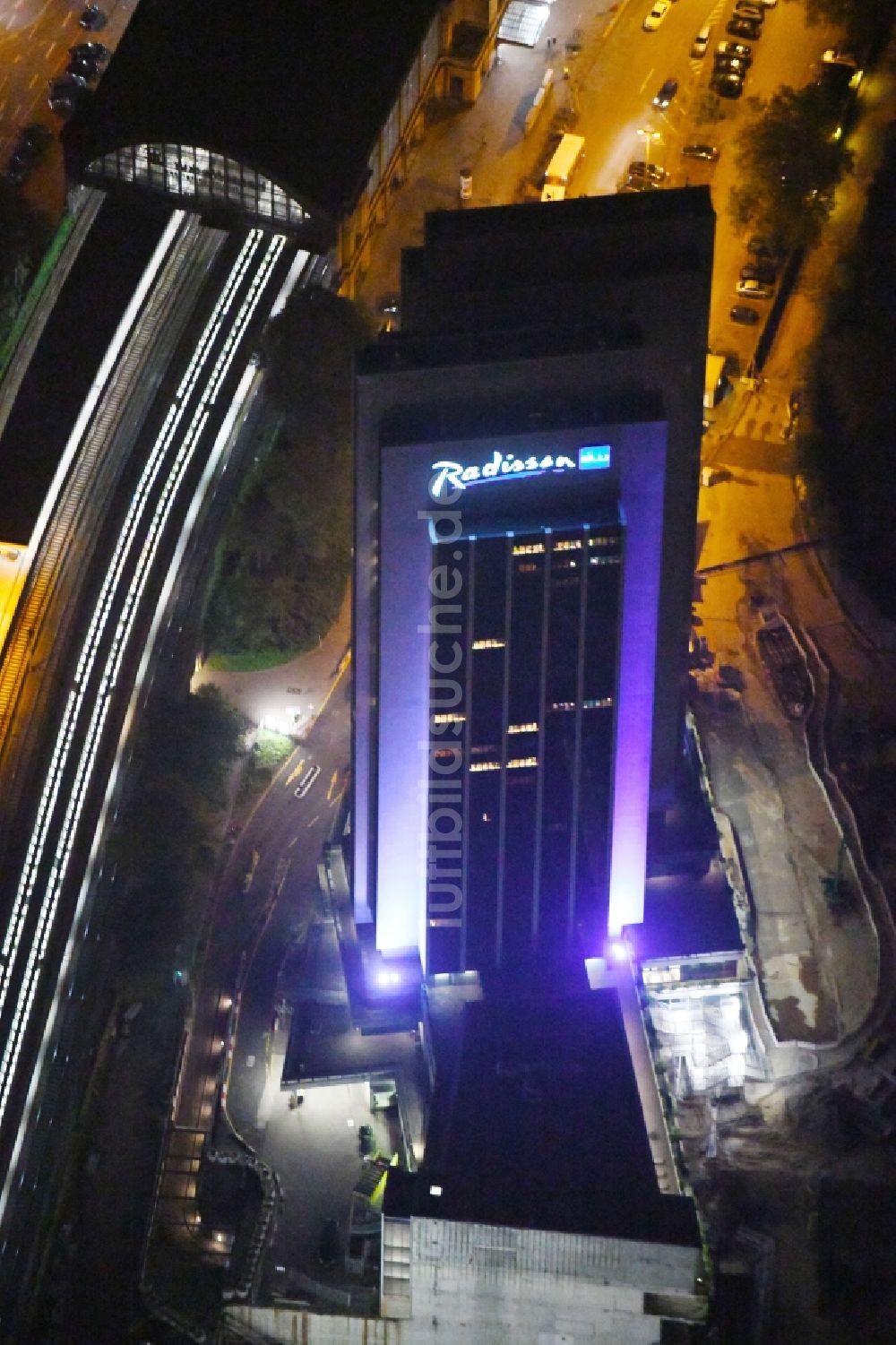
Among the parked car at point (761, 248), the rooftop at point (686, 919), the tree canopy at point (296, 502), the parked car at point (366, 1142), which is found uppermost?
the parked car at point (761, 248)

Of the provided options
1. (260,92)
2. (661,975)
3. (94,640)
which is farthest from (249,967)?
(260,92)

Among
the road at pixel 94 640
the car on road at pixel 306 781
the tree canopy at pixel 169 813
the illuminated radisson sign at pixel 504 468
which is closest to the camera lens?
the illuminated radisson sign at pixel 504 468

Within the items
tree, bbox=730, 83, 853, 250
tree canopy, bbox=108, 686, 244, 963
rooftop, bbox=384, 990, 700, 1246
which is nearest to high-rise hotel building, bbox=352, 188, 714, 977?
rooftop, bbox=384, 990, 700, 1246

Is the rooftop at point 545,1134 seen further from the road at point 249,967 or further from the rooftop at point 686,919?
the road at point 249,967

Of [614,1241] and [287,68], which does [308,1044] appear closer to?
[614,1241]

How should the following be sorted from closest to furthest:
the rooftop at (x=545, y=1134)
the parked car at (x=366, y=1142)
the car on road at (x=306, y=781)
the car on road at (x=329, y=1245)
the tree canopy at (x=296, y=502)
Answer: the rooftop at (x=545, y=1134), the car on road at (x=329, y=1245), the parked car at (x=366, y=1142), the car on road at (x=306, y=781), the tree canopy at (x=296, y=502)

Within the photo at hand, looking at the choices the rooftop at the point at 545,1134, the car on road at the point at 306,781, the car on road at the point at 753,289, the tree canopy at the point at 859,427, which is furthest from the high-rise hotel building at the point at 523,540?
the car on road at the point at 753,289

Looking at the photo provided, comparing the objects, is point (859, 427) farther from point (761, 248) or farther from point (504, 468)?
point (504, 468)

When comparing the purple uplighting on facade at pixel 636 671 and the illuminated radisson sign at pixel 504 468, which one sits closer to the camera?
the illuminated radisson sign at pixel 504 468
